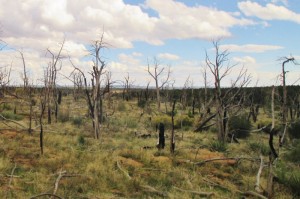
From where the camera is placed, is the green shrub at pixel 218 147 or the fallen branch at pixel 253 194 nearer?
the fallen branch at pixel 253 194

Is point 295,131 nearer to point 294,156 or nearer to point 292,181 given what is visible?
point 294,156

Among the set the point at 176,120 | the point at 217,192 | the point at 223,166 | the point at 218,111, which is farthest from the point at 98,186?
the point at 176,120

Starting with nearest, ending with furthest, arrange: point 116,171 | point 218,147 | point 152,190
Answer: point 152,190
point 116,171
point 218,147

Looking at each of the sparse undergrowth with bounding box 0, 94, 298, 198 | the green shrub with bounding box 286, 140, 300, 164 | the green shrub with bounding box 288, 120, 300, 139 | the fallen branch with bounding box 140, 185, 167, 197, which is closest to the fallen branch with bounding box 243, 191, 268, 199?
the sparse undergrowth with bounding box 0, 94, 298, 198

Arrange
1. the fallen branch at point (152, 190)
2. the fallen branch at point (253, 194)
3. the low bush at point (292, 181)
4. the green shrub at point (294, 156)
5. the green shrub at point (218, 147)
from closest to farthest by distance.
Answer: the fallen branch at point (253, 194) → the fallen branch at point (152, 190) → the low bush at point (292, 181) → the green shrub at point (294, 156) → the green shrub at point (218, 147)

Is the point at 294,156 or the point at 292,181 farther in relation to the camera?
the point at 294,156

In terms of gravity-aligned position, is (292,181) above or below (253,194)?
above

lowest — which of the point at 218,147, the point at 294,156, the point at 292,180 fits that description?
the point at 294,156

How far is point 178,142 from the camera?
60.1ft

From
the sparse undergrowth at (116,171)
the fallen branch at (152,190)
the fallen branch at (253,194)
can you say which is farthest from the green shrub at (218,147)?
the fallen branch at (152,190)

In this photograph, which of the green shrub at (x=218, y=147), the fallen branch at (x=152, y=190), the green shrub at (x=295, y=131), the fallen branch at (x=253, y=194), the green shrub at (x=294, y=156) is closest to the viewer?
the fallen branch at (x=253, y=194)

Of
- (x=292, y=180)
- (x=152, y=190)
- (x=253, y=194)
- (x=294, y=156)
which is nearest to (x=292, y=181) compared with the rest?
(x=292, y=180)

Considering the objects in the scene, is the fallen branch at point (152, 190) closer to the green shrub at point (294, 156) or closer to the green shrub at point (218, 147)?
the green shrub at point (218, 147)

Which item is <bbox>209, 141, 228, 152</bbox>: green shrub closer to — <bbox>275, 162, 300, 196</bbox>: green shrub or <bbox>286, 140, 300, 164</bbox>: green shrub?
<bbox>286, 140, 300, 164</bbox>: green shrub
